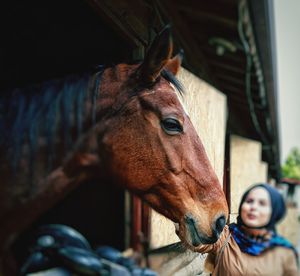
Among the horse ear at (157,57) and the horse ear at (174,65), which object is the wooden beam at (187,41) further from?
the horse ear at (157,57)


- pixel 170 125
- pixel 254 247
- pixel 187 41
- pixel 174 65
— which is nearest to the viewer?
pixel 170 125

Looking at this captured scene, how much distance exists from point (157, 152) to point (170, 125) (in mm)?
107

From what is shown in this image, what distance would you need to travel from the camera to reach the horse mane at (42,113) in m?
1.16

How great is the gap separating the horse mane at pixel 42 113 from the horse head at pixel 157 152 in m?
0.09

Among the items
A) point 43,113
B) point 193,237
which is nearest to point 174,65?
point 43,113

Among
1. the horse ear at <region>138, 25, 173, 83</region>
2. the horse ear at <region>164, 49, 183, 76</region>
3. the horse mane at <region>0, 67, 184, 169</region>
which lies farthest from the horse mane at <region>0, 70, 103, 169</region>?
the horse ear at <region>164, 49, 183, 76</region>

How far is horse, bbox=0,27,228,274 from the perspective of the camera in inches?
45.5

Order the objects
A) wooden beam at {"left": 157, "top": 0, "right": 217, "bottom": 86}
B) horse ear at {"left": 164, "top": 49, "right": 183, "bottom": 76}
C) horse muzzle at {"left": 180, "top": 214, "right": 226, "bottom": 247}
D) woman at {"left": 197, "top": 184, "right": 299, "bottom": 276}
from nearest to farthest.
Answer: horse muzzle at {"left": 180, "top": 214, "right": 226, "bottom": 247} < horse ear at {"left": 164, "top": 49, "right": 183, "bottom": 76} < woman at {"left": 197, "top": 184, "right": 299, "bottom": 276} < wooden beam at {"left": 157, "top": 0, "right": 217, "bottom": 86}

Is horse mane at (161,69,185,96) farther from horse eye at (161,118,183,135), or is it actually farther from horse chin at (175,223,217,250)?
horse chin at (175,223,217,250)

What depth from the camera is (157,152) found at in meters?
1.27

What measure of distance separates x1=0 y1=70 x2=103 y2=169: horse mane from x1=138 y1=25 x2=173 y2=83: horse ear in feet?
0.62

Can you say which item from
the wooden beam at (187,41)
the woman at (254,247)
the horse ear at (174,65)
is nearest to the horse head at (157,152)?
the horse ear at (174,65)

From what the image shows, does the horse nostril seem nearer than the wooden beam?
Yes

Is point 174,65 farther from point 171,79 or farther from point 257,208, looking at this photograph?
point 257,208
